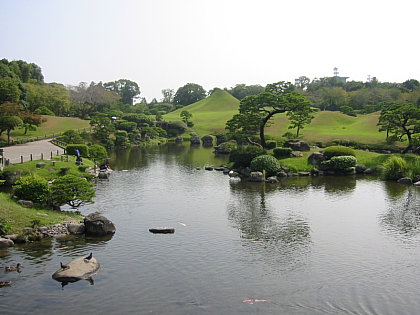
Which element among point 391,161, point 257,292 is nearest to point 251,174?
point 391,161

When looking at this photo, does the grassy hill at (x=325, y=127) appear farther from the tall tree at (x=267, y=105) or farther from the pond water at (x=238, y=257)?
the pond water at (x=238, y=257)

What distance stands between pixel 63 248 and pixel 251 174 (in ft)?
82.0

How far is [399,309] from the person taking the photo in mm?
16203

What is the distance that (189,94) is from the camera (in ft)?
607

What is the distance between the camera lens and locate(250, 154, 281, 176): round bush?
44381mm

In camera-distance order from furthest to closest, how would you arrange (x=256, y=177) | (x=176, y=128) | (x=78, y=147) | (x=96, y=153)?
(x=176, y=128) < (x=96, y=153) < (x=78, y=147) < (x=256, y=177)

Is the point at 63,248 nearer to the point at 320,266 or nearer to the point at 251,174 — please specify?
the point at 320,266

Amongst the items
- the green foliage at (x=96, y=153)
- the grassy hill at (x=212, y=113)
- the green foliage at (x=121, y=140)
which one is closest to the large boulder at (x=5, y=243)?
the green foliage at (x=96, y=153)

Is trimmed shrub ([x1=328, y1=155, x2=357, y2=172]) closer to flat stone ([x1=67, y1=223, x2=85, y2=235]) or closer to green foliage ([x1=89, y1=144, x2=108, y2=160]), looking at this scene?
green foliage ([x1=89, y1=144, x2=108, y2=160])

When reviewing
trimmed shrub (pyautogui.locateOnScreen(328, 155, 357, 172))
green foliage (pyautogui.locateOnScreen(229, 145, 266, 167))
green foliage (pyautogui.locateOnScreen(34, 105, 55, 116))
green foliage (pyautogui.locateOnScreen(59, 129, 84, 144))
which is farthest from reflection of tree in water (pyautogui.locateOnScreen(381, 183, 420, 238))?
green foliage (pyautogui.locateOnScreen(34, 105, 55, 116))

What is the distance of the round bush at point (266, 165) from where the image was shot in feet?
146

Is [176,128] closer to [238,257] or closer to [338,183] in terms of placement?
[338,183]

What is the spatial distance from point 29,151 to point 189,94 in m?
136

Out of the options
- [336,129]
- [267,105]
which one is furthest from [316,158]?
[336,129]
